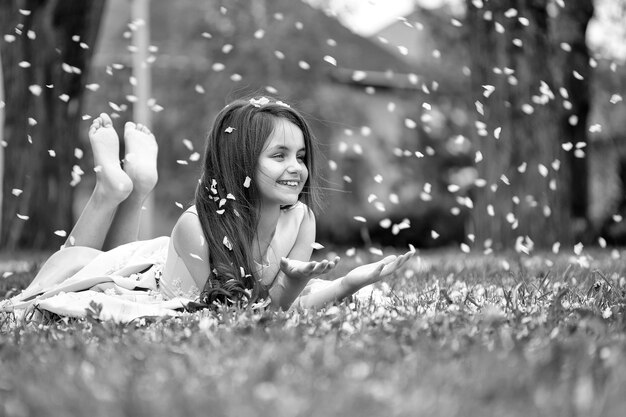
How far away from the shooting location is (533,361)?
2033mm

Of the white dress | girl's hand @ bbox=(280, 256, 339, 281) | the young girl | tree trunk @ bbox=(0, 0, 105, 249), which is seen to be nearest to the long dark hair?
the young girl

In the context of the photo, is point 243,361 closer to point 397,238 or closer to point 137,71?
point 137,71

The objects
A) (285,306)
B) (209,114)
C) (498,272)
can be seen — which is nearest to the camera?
(285,306)

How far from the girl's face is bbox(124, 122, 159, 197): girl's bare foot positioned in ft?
2.37

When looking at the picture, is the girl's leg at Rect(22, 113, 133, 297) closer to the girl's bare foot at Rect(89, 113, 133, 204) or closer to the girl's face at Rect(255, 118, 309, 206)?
the girl's bare foot at Rect(89, 113, 133, 204)

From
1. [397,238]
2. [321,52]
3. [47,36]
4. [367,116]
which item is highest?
[47,36]

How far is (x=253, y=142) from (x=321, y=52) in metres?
14.8

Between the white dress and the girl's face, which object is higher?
the girl's face

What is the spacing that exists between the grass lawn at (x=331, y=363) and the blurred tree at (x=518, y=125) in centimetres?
444

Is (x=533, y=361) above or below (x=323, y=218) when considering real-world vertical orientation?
above

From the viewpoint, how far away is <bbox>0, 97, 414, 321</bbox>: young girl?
11.4ft

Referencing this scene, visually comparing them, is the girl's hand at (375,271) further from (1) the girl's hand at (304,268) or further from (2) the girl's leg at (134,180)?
(2) the girl's leg at (134,180)

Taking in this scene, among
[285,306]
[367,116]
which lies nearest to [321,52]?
[367,116]

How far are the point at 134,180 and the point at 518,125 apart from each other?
13.7 ft
